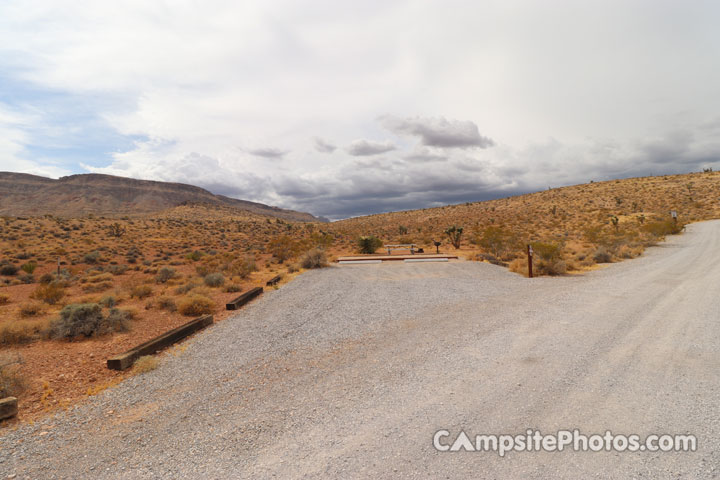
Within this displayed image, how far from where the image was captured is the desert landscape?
663cm

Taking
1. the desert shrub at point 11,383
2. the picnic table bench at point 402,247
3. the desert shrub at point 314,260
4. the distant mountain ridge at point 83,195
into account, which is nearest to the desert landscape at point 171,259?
the desert shrub at point 11,383

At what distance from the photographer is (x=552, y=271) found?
1381 centimetres

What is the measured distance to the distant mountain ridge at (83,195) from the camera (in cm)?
10988

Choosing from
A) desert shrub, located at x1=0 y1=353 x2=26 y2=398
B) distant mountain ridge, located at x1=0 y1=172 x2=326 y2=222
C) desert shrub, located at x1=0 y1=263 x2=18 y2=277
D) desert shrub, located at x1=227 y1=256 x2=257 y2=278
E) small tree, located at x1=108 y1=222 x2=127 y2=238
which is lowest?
desert shrub, located at x1=0 y1=353 x2=26 y2=398

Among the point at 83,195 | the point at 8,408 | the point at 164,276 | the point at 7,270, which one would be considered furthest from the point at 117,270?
the point at 83,195

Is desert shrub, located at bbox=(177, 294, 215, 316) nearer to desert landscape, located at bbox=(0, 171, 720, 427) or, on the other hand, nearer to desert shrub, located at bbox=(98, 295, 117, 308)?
desert landscape, located at bbox=(0, 171, 720, 427)

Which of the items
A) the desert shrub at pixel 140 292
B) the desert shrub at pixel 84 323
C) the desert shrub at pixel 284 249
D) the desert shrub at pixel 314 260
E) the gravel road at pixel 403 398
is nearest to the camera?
the gravel road at pixel 403 398

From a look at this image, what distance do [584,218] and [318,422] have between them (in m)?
44.9

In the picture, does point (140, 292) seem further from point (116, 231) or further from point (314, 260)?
point (116, 231)

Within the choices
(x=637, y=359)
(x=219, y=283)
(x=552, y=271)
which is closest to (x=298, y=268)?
(x=219, y=283)

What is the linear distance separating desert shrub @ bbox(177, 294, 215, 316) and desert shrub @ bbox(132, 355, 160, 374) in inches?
152

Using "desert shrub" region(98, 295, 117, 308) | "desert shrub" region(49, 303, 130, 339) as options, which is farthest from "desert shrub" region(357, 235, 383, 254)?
"desert shrub" region(49, 303, 130, 339)

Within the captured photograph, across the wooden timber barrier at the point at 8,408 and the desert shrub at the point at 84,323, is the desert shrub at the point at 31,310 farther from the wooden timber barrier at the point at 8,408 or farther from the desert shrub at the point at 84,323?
the wooden timber barrier at the point at 8,408

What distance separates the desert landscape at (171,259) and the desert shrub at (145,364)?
0.12ft
